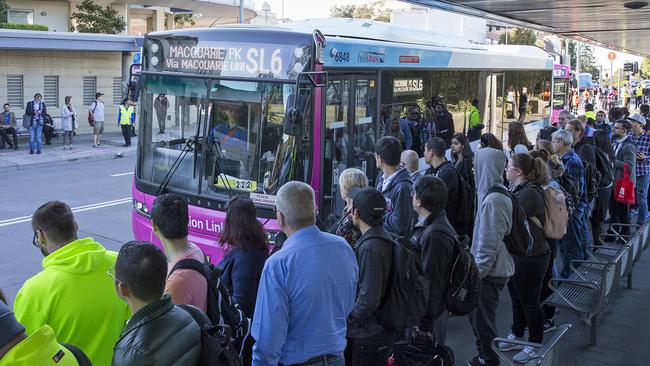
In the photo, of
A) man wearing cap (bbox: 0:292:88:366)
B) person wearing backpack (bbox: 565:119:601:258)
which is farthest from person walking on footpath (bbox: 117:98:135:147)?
man wearing cap (bbox: 0:292:88:366)

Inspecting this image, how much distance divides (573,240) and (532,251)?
8.29 ft

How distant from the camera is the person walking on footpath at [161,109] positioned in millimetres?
8516

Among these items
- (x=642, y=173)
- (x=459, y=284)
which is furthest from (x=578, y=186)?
(x=459, y=284)

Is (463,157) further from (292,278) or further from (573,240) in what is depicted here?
(292,278)

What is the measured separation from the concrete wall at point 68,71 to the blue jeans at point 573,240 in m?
21.5

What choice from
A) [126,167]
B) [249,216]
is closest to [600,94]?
[126,167]

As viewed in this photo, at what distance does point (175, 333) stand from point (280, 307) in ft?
2.71

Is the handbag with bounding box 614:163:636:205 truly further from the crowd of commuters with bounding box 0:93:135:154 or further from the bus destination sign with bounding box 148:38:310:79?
the crowd of commuters with bounding box 0:93:135:154

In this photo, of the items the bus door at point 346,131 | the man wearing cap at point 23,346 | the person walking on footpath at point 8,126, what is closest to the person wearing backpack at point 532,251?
the bus door at point 346,131

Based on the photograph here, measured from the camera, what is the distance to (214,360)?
3084 mm

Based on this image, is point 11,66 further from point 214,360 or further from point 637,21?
point 214,360

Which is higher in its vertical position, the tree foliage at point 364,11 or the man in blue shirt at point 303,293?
the tree foliage at point 364,11

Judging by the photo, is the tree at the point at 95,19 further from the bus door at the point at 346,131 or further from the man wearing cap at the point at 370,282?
the man wearing cap at the point at 370,282

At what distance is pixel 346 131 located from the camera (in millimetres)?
8922
